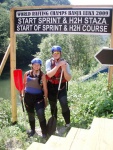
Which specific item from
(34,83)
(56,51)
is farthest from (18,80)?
(56,51)

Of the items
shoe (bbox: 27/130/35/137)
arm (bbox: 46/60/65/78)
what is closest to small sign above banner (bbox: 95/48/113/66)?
arm (bbox: 46/60/65/78)

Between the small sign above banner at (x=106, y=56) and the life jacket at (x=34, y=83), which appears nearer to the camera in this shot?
the small sign above banner at (x=106, y=56)

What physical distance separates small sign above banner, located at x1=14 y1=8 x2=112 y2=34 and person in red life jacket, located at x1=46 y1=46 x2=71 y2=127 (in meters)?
0.63

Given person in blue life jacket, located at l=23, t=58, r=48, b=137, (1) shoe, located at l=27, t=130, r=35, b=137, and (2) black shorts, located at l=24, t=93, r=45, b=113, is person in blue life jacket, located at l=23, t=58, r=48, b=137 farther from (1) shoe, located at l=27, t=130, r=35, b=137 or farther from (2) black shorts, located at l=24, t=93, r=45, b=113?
(1) shoe, located at l=27, t=130, r=35, b=137

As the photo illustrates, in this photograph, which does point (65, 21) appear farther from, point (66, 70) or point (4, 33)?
point (4, 33)

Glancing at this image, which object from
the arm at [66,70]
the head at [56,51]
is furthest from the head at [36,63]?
the arm at [66,70]

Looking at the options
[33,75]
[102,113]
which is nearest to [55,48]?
[33,75]

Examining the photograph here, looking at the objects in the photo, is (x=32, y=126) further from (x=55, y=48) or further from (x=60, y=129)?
(x=55, y=48)

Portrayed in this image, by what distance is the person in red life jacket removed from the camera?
4027mm

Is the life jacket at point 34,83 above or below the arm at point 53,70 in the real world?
below

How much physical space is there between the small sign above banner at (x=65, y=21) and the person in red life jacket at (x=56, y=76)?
632mm

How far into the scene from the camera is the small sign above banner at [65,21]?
4.21 metres

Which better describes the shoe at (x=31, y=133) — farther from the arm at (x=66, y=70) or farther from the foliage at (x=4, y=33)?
the foliage at (x=4, y=33)

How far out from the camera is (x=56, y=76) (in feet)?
13.8
